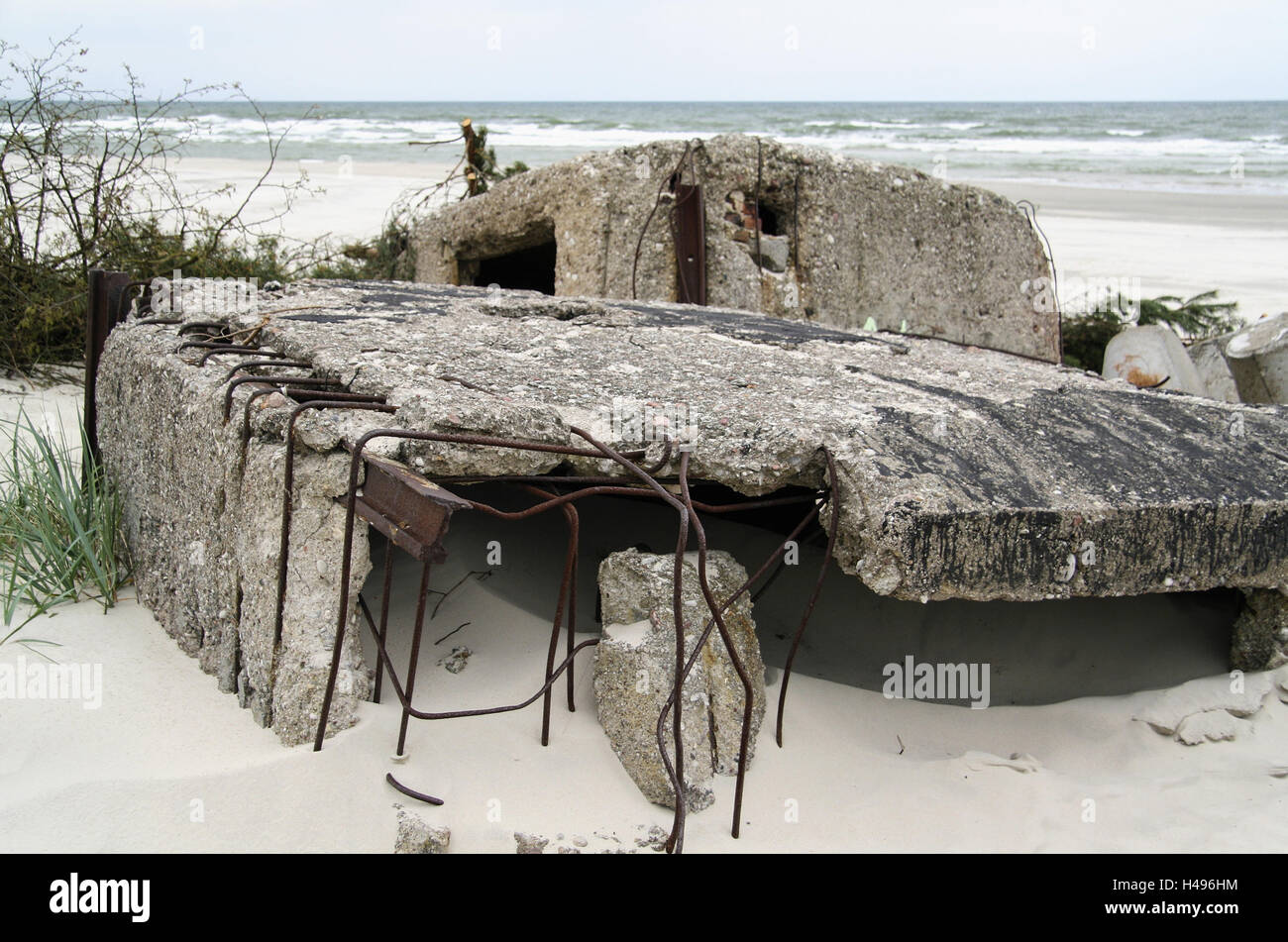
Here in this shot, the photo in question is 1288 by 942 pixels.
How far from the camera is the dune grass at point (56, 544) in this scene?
9.67 ft

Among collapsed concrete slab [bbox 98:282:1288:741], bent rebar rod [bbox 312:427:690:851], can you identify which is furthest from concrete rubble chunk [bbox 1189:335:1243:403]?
bent rebar rod [bbox 312:427:690:851]

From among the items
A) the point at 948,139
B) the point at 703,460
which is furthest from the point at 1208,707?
the point at 948,139

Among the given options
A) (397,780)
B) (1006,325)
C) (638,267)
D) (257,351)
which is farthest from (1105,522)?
(1006,325)

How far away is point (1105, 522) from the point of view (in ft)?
7.39

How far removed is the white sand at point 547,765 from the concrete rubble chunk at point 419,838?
5cm

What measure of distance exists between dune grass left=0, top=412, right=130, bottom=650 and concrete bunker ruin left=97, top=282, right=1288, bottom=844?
0.10 m

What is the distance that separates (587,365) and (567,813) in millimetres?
1350

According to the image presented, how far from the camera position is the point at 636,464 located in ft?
7.27

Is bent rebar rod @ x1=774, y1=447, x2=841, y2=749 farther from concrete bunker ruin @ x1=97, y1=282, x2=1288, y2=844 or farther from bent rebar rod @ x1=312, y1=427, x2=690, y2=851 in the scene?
bent rebar rod @ x1=312, y1=427, x2=690, y2=851

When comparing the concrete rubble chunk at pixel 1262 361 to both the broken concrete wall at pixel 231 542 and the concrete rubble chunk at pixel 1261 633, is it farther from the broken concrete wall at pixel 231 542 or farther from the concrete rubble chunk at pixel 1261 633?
the broken concrete wall at pixel 231 542

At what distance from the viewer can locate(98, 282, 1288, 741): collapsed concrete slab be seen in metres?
2.14

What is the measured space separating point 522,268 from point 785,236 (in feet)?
7.51

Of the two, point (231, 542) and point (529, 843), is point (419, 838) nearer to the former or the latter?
point (529, 843)
